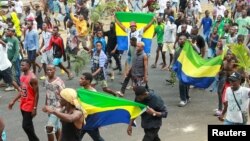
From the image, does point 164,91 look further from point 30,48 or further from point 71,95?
point 71,95

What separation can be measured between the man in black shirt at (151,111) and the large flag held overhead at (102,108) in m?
0.42

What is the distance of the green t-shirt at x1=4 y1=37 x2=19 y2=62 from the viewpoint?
12.9m

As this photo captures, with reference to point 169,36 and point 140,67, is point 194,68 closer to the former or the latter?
point 140,67

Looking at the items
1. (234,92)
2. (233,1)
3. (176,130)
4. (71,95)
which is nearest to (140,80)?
(176,130)

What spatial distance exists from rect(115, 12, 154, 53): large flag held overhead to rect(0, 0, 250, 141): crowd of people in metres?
0.12

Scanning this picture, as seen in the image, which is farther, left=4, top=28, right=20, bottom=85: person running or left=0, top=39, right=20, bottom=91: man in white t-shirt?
left=4, top=28, right=20, bottom=85: person running

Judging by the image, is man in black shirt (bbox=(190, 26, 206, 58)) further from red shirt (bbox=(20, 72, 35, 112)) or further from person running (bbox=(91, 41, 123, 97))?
red shirt (bbox=(20, 72, 35, 112))

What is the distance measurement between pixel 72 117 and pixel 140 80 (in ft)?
17.3

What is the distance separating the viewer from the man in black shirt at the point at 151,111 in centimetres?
791

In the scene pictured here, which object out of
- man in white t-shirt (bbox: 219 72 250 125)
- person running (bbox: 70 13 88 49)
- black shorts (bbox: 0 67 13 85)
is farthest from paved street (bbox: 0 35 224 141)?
person running (bbox: 70 13 88 49)

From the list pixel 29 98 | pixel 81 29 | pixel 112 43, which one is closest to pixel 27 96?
pixel 29 98

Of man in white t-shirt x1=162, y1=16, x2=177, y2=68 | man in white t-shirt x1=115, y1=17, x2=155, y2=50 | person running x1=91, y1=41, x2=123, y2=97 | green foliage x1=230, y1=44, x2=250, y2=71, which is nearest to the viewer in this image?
green foliage x1=230, y1=44, x2=250, y2=71

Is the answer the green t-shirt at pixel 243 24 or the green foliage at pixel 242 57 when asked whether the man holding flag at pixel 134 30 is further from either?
the green foliage at pixel 242 57

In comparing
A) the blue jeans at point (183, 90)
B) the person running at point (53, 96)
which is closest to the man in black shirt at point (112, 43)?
the blue jeans at point (183, 90)
